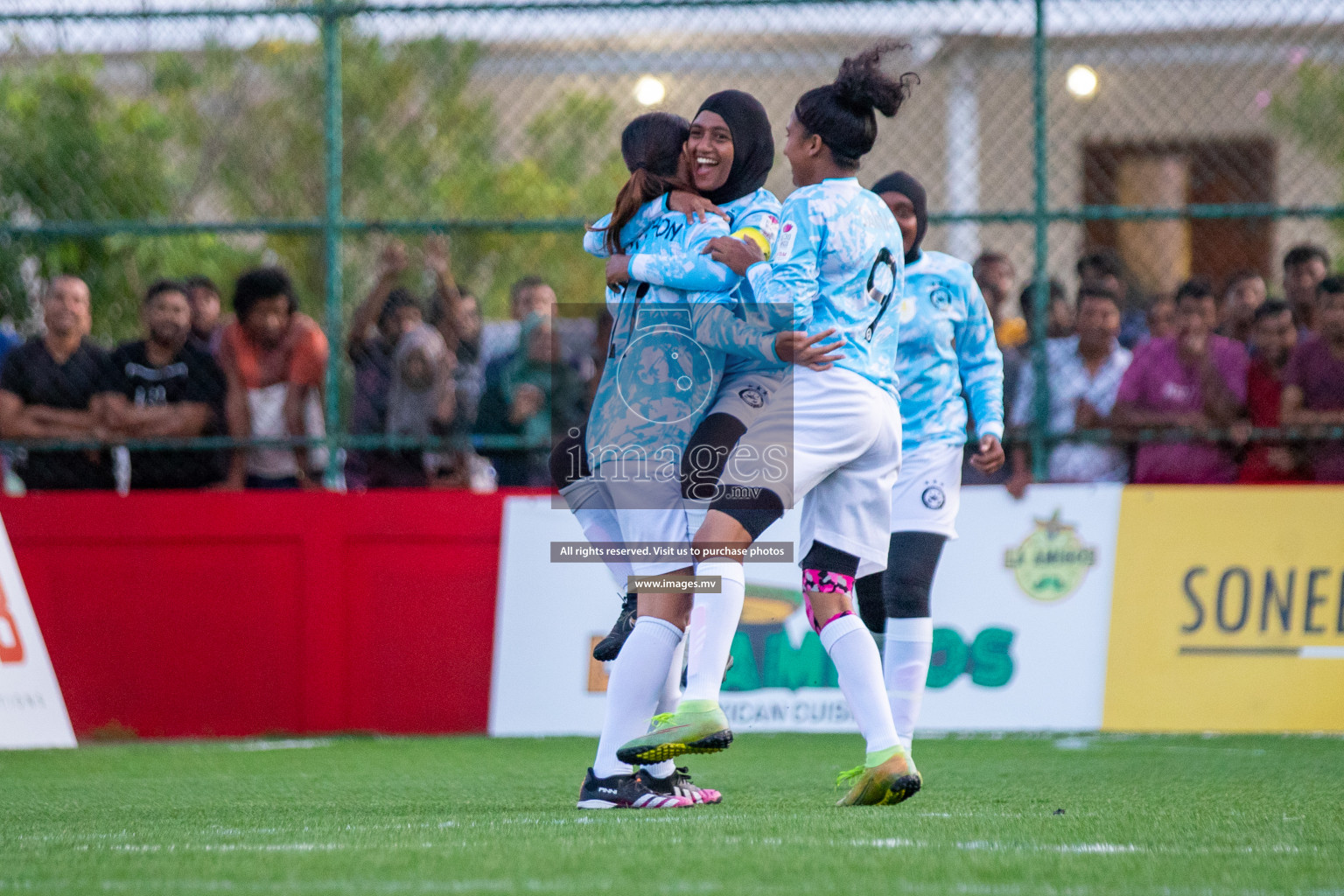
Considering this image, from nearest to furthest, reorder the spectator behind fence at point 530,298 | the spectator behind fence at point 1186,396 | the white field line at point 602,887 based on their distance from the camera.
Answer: the white field line at point 602,887 → the spectator behind fence at point 1186,396 → the spectator behind fence at point 530,298

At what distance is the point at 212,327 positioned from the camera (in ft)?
28.8

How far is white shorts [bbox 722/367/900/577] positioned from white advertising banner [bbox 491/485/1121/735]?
2779mm

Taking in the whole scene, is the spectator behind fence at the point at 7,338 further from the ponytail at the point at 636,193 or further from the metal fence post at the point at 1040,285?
the metal fence post at the point at 1040,285

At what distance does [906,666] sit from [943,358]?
1.10 metres

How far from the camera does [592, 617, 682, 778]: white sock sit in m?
4.36

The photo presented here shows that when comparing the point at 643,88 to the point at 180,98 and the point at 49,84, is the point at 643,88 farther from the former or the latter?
the point at 180,98

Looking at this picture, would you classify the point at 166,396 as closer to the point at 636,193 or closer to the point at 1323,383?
the point at 636,193

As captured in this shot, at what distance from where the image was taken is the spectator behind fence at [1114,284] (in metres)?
7.97

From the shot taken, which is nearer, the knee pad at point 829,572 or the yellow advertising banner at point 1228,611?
the knee pad at point 829,572

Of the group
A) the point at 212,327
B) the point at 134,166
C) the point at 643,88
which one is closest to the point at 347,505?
the point at 212,327

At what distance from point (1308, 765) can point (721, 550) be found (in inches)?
113

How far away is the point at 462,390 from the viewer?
7.98 metres

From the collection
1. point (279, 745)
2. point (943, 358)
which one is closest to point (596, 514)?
point (943, 358)

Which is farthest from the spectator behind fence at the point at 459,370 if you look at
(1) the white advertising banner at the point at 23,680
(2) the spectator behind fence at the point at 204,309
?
(1) the white advertising banner at the point at 23,680
